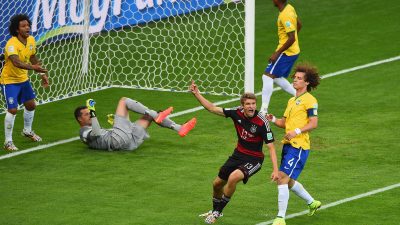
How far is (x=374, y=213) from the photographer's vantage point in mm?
13141

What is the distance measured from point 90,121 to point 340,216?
4820 mm

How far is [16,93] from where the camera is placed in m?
16.8

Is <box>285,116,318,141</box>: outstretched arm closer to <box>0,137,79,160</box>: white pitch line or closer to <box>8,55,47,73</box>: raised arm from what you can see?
<box>8,55,47,73</box>: raised arm

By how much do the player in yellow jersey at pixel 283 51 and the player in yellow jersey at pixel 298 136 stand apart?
4.05 meters

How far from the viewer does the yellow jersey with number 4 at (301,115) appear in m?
12.9

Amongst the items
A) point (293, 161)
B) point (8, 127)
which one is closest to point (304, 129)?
point (293, 161)

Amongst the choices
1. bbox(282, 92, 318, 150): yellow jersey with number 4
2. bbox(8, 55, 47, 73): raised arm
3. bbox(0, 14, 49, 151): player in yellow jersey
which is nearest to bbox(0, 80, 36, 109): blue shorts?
bbox(0, 14, 49, 151): player in yellow jersey

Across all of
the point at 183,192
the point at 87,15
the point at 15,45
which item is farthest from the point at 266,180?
the point at 87,15

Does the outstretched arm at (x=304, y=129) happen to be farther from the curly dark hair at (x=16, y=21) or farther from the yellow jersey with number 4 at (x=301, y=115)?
the curly dark hair at (x=16, y=21)

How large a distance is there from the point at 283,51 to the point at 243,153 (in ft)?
15.1

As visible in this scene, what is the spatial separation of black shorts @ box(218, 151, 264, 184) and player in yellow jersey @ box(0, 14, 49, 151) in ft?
14.8

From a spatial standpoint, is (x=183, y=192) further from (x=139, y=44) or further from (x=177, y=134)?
(x=139, y=44)

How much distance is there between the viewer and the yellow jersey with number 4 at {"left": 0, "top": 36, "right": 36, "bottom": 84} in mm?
16734

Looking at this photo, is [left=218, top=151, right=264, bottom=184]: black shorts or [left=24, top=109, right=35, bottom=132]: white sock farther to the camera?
[left=24, top=109, right=35, bottom=132]: white sock
